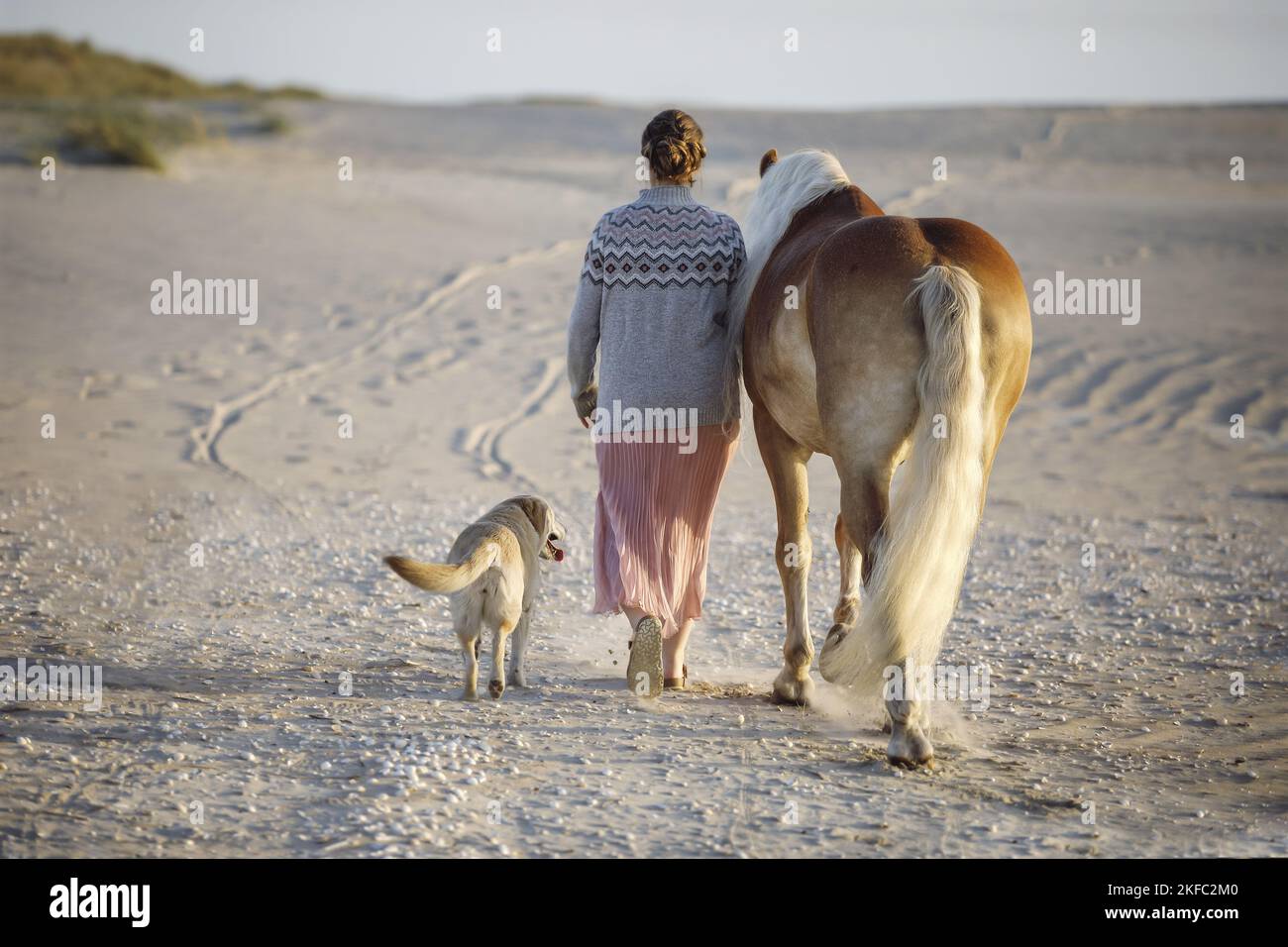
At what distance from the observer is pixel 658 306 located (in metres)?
5.02

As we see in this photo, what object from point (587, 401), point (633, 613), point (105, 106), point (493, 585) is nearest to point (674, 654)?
point (633, 613)

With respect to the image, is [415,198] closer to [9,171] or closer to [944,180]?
[9,171]

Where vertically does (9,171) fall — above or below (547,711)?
above

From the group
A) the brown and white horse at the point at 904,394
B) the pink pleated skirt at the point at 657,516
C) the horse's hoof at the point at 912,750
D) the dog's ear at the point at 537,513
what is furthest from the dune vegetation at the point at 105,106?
the horse's hoof at the point at 912,750

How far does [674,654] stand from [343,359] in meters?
8.13

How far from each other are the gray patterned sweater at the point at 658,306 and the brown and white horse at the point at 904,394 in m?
0.33

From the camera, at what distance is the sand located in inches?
157

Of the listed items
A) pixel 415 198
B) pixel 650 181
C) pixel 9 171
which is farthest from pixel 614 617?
pixel 9 171

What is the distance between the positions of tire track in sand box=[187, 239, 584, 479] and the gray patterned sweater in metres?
4.86

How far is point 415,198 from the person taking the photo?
19375mm

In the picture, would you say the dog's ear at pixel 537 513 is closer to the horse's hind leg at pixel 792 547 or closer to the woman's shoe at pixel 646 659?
the woman's shoe at pixel 646 659

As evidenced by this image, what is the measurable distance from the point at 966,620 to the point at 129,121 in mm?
19299

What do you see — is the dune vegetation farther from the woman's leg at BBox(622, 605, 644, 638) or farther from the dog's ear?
the woman's leg at BBox(622, 605, 644, 638)
